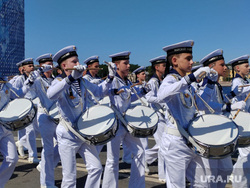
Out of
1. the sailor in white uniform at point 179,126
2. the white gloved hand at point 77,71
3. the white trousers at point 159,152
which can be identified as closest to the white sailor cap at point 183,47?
the sailor in white uniform at point 179,126

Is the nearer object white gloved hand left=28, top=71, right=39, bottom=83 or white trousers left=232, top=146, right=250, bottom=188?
white trousers left=232, top=146, right=250, bottom=188

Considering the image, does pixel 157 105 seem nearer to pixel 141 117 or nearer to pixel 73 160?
pixel 141 117

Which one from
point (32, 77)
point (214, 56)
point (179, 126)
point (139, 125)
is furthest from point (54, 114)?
point (214, 56)

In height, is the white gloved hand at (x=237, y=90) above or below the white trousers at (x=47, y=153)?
above

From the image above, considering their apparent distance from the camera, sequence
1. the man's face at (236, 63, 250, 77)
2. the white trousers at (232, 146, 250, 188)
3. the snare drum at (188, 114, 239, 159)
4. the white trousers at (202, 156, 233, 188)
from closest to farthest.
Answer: the snare drum at (188, 114, 239, 159) < the white trousers at (202, 156, 233, 188) < the white trousers at (232, 146, 250, 188) < the man's face at (236, 63, 250, 77)

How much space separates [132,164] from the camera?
12.6ft

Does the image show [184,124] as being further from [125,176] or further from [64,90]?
[125,176]

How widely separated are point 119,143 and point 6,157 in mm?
1610

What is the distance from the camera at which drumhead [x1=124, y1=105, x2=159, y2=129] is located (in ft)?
12.7

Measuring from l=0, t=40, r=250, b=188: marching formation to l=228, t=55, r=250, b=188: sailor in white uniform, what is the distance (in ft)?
0.05

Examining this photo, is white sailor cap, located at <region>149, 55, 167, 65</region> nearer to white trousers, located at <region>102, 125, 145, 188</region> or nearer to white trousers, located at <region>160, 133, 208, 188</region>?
white trousers, located at <region>102, 125, 145, 188</region>

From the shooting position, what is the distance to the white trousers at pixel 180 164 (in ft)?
8.84

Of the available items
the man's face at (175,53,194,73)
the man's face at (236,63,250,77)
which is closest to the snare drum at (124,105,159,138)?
the man's face at (175,53,194,73)

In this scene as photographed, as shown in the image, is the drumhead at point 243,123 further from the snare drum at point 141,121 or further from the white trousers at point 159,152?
the white trousers at point 159,152
